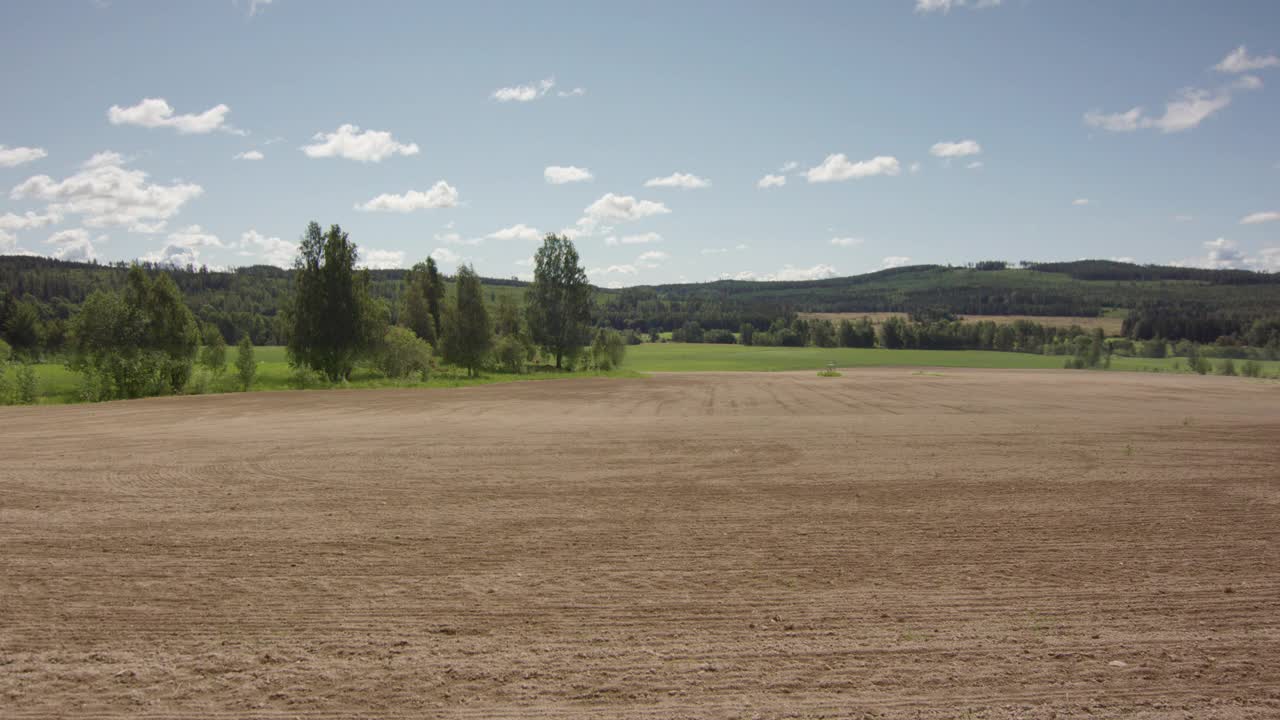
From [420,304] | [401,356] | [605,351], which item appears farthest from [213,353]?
[605,351]

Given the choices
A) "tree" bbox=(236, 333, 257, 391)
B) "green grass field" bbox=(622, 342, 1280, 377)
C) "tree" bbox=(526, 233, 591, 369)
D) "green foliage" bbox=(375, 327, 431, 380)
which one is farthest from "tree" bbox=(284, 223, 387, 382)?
"green grass field" bbox=(622, 342, 1280, 377)

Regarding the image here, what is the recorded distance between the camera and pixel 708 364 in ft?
386

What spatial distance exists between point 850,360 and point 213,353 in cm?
10034

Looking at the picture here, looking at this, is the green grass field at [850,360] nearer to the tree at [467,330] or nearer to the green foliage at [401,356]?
the tree at [467,330]

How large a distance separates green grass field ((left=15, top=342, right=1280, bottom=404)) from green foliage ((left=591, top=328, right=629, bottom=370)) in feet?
7.19

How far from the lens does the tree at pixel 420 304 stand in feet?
272

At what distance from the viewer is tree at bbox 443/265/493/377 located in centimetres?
7119

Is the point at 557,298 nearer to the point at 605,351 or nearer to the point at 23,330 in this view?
the point at 605,351

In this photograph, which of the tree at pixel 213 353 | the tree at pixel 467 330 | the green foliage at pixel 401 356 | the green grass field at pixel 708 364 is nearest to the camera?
the tree at pixel 213 353

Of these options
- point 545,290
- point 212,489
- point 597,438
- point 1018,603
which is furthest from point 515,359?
point 1018,603

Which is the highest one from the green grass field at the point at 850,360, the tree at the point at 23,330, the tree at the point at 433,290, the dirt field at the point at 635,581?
the tree at the point at 433,290

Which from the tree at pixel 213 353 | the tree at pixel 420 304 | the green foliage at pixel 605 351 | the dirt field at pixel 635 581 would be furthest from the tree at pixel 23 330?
the dirt field at pixel 635 581

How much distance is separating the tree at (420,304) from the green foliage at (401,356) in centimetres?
1980

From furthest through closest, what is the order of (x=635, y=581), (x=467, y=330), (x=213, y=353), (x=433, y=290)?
(x=433, y=290)
(x=467, y=330)
(x=213, y=353)
(x=635, y=581)
